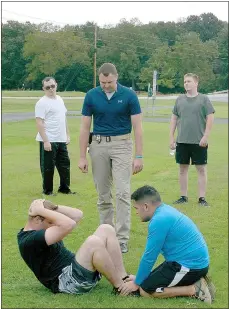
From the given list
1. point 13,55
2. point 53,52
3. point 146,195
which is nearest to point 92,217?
point 146,195

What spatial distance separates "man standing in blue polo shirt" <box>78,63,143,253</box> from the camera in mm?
7035

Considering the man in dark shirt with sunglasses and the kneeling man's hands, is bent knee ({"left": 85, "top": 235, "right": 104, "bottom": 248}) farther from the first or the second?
the man in dark shirt with sunglasses

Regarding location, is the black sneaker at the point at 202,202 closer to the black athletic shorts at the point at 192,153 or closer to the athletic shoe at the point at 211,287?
the black athletic shorts at the point at 192,153

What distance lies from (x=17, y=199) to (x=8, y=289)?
187 inches

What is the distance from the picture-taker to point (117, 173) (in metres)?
7.09

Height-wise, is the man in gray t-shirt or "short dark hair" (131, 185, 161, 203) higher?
the man in gray t-shirt

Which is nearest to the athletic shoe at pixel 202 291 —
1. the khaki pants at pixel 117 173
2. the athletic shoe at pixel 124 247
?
the athletic shoe at pixel 124 247

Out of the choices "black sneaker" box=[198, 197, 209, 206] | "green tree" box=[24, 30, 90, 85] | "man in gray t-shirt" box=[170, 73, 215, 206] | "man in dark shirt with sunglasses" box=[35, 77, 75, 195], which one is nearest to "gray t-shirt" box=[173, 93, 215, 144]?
"man in gray t-shirt" box=[170, 73, 215, 206]

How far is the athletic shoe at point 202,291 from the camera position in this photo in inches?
204

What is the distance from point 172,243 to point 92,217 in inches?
143

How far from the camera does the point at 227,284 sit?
222 inches

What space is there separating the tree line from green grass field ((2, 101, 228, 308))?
14.2 metres

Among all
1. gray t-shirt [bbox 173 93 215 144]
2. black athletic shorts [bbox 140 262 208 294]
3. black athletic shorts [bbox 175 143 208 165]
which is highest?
gray t-shirt [bbox 173 93 215 144]

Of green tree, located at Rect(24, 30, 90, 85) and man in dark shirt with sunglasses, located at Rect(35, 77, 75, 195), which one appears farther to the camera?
green tree, located at Rect(24, 30, 90, 85)
